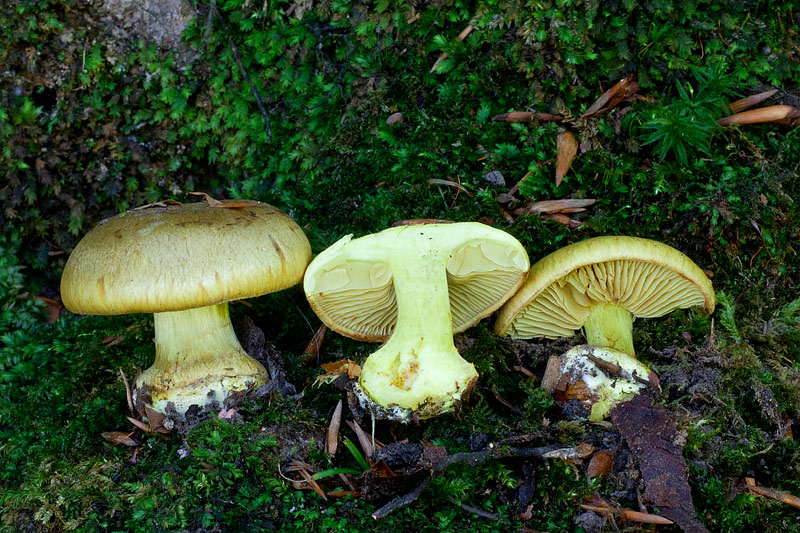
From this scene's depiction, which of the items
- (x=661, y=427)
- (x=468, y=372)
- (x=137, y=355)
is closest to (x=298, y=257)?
(x=468, y=372)

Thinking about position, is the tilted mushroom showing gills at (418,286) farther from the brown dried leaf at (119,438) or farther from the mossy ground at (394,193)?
the brown dried leaf at (119,438)

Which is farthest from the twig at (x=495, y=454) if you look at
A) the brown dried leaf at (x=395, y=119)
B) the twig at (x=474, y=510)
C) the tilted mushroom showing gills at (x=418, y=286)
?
the brown dried leaf at (x=395, y=119)

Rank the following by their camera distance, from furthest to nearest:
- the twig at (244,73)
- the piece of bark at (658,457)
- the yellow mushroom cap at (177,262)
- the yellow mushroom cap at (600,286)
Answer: the twig at (244,73), the yellow mushroom cap at (600,286), the yellow mushroom cap at (177,262), the piece of bark at (658,457)

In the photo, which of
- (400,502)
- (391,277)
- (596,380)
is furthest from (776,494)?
(391,277)

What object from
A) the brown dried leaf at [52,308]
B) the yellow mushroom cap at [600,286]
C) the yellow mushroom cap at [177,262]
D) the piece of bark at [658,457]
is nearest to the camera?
the piece of bark at [658,457]

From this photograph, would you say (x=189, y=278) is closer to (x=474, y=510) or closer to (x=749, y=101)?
(x=474, y=510)

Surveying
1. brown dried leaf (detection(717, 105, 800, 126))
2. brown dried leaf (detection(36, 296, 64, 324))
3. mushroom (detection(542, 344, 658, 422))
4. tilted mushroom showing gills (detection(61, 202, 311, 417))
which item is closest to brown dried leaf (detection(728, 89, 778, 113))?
brown dried leaf (detection(717, 105, 800, 126))
